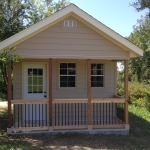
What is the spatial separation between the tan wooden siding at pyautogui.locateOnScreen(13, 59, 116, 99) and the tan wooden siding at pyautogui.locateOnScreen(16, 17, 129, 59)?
144cm

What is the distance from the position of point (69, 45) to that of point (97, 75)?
2.43 metres

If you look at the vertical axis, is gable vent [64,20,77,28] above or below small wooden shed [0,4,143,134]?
above

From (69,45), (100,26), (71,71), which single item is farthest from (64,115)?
(100,26)

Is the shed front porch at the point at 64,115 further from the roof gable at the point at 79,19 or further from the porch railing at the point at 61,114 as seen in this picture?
the roof gable at the point at 79,19

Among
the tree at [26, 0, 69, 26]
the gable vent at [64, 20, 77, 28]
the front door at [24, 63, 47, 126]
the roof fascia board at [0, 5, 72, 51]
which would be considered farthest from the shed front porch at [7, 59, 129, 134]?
the tree at [26, 0, 69, 26]

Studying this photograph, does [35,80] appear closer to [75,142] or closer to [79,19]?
→ [79,19]

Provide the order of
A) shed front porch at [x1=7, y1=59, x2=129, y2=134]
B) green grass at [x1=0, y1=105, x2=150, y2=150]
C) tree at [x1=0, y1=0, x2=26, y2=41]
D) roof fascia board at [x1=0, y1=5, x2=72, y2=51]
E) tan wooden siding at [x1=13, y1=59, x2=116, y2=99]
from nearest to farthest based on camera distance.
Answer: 1. green grass at [x1=0, y1=105, x2=150, y2=150]
2. roof fascia board at [x1=0, y1=5, x2=72, y2=51]
3. shed front porch at [x1=7, y1=59, x2=129, y2=134]
4. tan wooden siding at [x1=13, y1=59, x2=116, y2=99]
5. tree at [x1=0, y1=0, x2=26, y2=41]

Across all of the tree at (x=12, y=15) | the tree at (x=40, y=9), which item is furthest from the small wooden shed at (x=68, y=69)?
the tree at (x=40, y=9)

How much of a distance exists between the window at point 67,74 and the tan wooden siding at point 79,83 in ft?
0.57

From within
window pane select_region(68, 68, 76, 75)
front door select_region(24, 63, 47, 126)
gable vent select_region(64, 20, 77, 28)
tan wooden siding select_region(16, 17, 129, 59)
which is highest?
gable vent select_region(64, 20, 77, 28)

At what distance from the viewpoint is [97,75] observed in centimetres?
934

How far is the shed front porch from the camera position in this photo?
24.3ft

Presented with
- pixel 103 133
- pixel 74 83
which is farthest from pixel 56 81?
pixel 103 133

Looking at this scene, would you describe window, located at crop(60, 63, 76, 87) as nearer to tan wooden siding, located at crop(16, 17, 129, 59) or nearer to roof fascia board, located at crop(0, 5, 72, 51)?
tan wooden siding, located at crop(16, 17, 129, 59)
